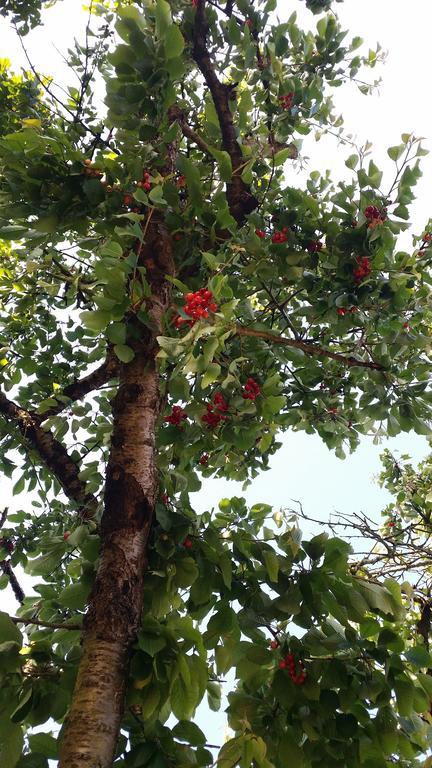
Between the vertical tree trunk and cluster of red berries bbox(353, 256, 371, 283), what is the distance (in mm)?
871

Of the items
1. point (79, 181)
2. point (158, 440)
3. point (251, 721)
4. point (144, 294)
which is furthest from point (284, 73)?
point (251, 721)

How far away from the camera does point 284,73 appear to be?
131 inches

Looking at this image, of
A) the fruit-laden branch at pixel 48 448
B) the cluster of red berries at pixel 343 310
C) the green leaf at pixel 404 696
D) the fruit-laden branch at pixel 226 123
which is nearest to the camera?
the green leaf at pixel 404 696

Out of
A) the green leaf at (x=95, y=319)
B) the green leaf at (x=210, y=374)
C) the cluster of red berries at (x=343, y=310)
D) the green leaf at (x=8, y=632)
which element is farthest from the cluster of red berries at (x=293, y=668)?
the cluster of red berries at (x=343, y=310)

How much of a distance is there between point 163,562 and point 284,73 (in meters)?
2.95

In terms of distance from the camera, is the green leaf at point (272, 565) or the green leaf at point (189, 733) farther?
the green leaf at point (272, 565)

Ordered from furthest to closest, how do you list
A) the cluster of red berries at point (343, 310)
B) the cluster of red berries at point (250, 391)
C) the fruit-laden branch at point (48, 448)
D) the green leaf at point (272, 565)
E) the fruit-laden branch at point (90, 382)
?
the fruit-laden branch at point (90, 382), the fruit-laden branch at point (48, 448), the cluster of red berries at point (343, 310), the cluster of red berries at point (250, 391), the green leaf at point (272, 565)

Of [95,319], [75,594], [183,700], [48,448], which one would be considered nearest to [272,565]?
[183,700]

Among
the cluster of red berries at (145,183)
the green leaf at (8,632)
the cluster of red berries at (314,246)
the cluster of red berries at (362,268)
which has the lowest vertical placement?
the green leaf at (8,632)

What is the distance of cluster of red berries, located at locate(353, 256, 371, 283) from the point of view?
8.25 ft

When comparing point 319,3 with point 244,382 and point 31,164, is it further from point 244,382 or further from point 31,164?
point 244,382

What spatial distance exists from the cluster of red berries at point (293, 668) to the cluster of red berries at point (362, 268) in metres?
1.62

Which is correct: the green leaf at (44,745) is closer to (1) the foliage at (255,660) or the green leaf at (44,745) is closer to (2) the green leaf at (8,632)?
(1) the foliage at (255,660)

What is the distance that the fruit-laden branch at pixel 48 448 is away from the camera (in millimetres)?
3596
